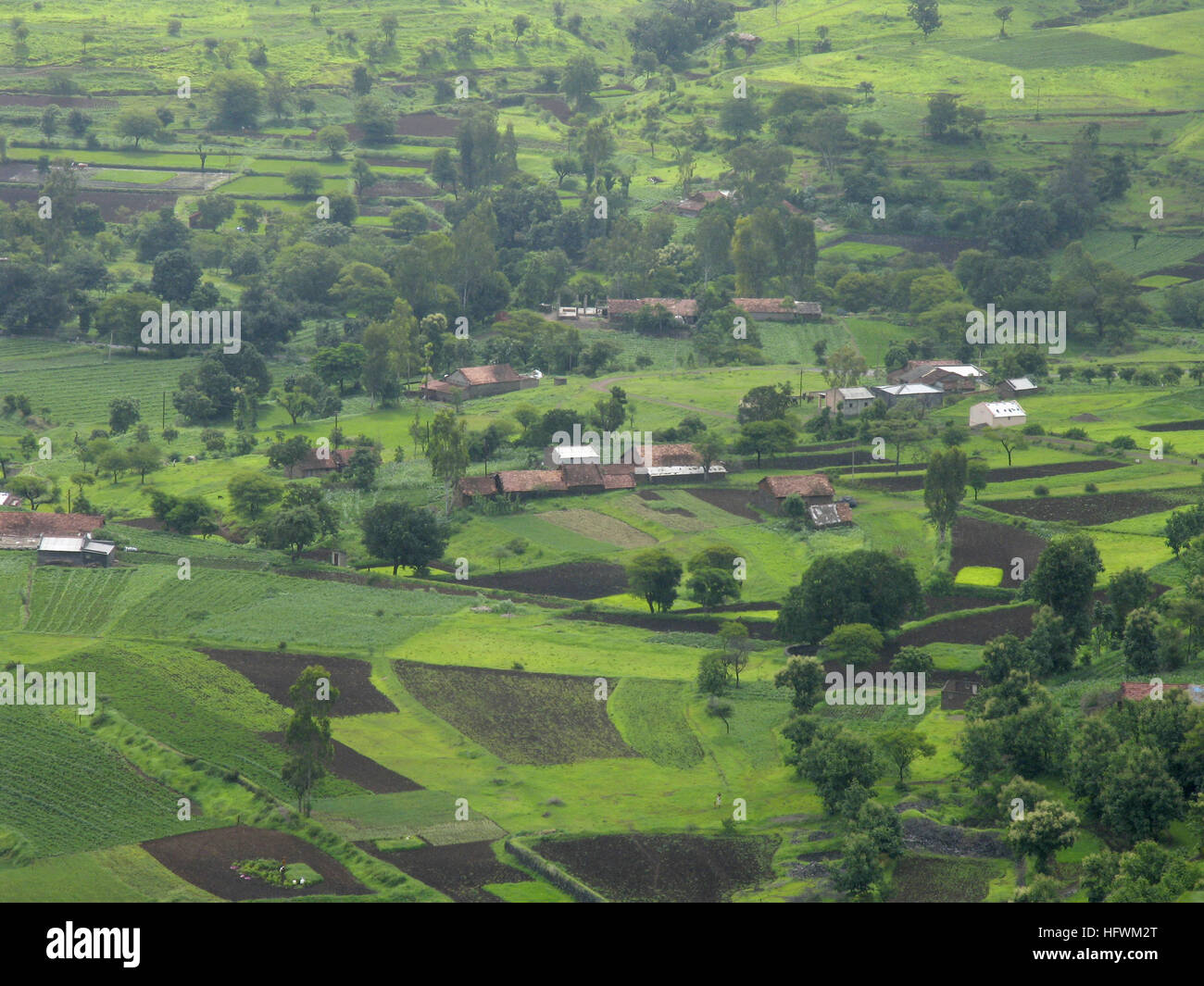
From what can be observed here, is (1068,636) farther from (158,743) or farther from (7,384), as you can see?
(7,384)

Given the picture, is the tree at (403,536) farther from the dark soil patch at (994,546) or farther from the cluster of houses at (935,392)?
the cluster of houses at (935,392)

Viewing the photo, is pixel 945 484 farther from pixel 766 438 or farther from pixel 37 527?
pixel 37 527

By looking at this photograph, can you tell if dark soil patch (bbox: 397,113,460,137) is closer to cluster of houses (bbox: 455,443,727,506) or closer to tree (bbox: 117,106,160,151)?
tree (bbox: 117,106,160,151)

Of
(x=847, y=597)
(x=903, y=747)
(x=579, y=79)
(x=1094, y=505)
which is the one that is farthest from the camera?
(x=579, y=79)

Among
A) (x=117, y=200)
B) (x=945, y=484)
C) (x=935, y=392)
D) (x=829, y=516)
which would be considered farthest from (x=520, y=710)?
(x=117, y=200)

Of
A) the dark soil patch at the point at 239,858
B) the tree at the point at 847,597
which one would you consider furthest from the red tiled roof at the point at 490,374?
the dark soil patch at the point at 239,858

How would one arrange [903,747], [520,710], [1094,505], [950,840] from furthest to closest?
[1094,505] → [520,710] → [903,747] → [950,840]

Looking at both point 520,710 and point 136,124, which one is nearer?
point 520,710
